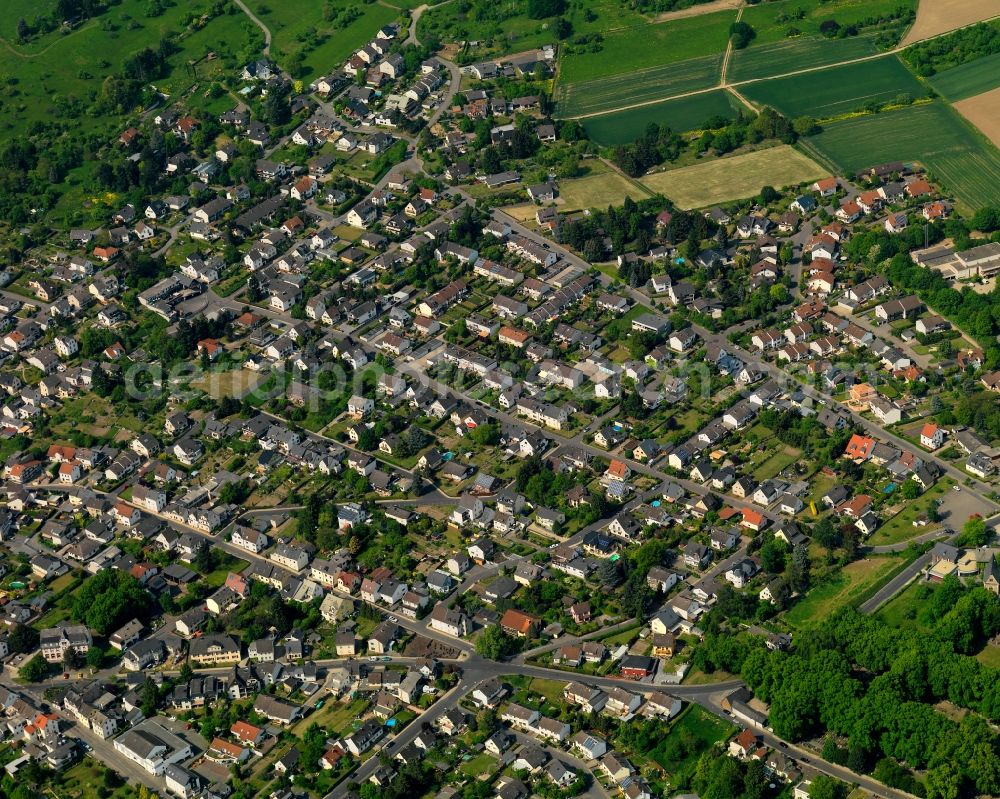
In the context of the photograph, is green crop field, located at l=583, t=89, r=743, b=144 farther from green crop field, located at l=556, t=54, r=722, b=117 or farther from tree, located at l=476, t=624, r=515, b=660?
tree, located at l=476, t=624, r=515, b=660

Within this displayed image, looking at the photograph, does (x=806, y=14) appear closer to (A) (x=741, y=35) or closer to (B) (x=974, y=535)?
(A) (x=741, y=35)

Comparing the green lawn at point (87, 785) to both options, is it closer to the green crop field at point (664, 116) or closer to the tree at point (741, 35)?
the green crop field at point (664, 116)

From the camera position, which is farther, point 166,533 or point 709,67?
point 709,67

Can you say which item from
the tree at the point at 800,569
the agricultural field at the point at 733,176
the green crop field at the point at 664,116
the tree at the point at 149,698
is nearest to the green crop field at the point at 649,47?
the green crop field at the point at 664,116

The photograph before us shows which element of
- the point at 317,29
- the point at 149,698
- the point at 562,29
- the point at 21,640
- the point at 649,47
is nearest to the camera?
the point at 149,698

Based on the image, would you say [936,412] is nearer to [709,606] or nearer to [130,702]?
[709,606]

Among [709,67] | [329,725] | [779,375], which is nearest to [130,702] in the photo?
[329,725]

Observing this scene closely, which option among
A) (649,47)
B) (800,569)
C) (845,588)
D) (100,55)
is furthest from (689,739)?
(100,55)
